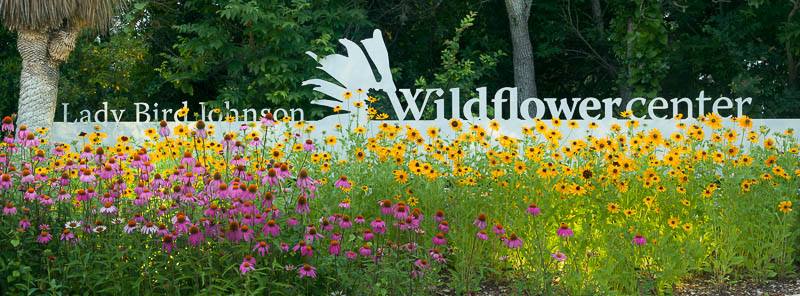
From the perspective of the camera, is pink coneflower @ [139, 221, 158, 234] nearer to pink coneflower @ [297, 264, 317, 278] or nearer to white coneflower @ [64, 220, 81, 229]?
white coneflower @ [64, 220, 81, 229]

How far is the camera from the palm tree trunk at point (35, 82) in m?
11.4

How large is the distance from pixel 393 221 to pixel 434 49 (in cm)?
1174

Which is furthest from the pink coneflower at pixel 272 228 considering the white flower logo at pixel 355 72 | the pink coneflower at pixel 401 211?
the white flower logo at pixel 355 72

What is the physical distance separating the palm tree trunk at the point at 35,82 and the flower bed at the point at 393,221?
6.59 metres

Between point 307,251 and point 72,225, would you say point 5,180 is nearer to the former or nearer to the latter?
point 72,225

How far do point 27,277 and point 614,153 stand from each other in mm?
2982

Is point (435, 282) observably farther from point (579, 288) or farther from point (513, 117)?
point (513, 117)

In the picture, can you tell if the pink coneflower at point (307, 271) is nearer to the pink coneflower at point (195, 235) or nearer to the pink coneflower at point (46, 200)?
the pink coneflower at point (195, 235)

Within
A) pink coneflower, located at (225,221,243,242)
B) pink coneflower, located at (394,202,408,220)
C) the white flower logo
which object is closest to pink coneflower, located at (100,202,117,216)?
pink coneflower, located at (225,221,243,242)

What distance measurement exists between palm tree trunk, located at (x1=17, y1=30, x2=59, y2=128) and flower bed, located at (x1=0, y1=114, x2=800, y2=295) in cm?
659

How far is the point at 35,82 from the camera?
11508mm

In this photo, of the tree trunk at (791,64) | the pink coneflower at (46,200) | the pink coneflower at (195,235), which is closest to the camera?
the pink coneflower at (195,235)

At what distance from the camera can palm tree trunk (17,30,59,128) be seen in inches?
450

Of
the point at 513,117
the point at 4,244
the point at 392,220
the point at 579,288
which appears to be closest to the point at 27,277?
the point at 4,244
